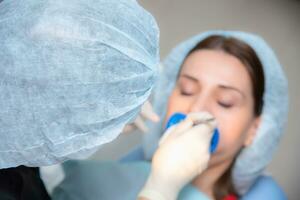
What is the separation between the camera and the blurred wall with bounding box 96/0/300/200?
6.06 feet

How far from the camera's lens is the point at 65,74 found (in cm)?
75

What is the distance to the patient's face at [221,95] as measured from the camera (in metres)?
1.33

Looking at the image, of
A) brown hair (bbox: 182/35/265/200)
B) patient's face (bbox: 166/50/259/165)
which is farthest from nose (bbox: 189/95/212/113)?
brown hair (bbox: 182/35/265/200)

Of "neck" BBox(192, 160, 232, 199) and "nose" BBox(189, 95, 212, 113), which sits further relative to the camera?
"neck" BBox(192, 160, 232, 199)

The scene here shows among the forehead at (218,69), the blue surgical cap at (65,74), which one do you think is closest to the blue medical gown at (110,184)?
the forehead at (218,69)

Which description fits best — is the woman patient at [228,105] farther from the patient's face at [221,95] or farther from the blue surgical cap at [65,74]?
the blue surgical cap at [65,74]

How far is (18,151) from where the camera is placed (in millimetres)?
793

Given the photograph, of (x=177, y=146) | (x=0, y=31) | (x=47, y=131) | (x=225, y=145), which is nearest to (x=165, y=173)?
(x=177, y=146)

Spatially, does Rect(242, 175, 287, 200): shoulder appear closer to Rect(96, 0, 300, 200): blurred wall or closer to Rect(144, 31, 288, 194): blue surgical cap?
Rect(144, 31, 288, 194): blue surgical cap

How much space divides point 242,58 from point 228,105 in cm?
17

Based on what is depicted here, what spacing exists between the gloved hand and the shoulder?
1.16 feet

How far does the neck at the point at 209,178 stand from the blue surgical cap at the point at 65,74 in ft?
2.15

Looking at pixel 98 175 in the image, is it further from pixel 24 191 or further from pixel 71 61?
pixel 71 61

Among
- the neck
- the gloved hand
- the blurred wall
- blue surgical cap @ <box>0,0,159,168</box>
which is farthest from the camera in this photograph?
the blurred wall
